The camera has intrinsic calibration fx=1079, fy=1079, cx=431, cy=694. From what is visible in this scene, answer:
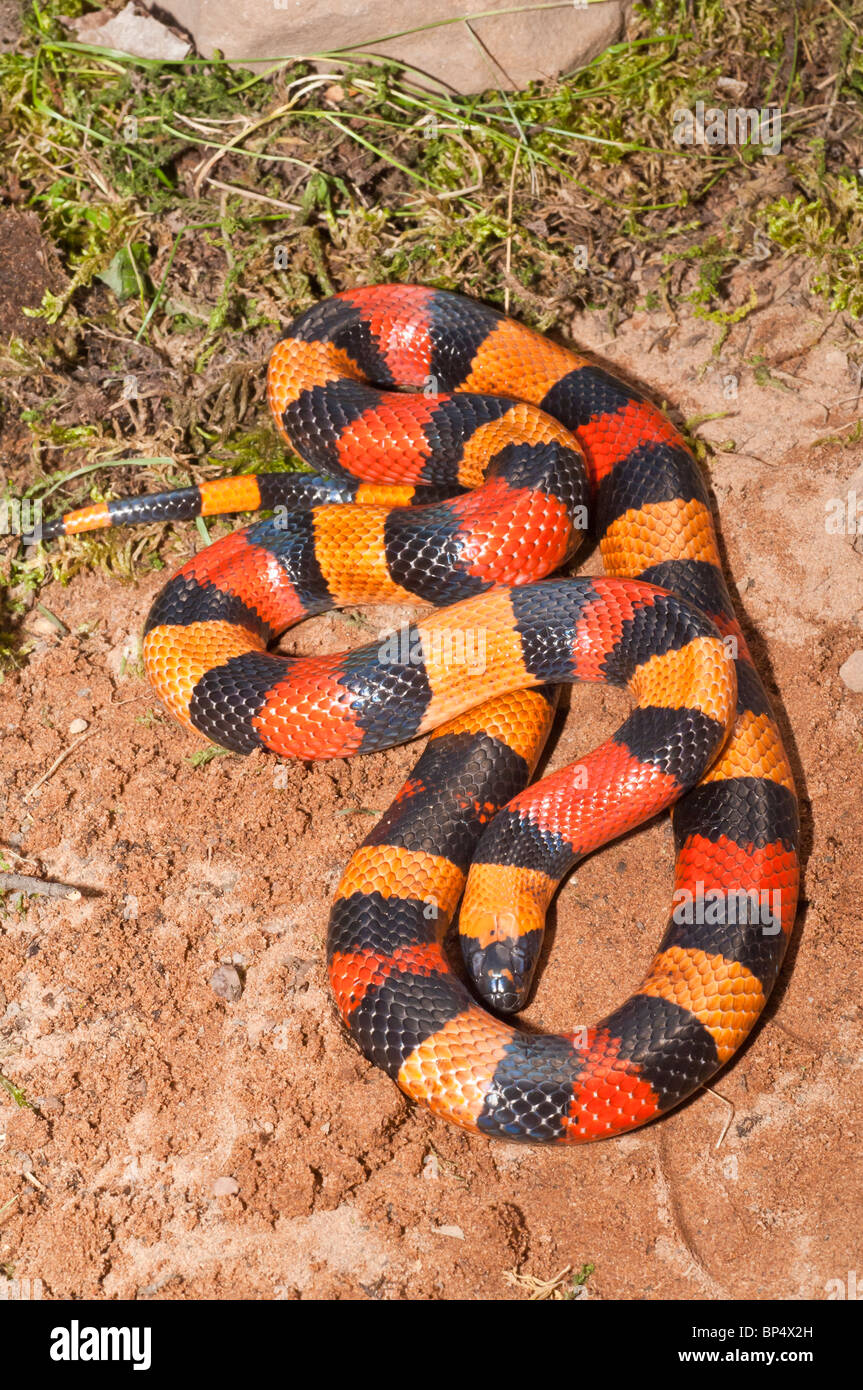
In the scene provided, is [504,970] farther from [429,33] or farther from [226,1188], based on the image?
[429,33]

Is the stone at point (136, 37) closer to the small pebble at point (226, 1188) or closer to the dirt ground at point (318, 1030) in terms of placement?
the dirt ground at point (318, 1030)

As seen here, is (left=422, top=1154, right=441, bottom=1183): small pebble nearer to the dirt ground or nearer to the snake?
the dirt ground

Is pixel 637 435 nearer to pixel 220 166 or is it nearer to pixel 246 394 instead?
pixel 246 394

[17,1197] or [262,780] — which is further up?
[262,780]

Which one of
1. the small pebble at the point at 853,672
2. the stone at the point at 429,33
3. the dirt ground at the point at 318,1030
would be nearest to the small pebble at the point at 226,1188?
the dirt ground at the point at 318,1030

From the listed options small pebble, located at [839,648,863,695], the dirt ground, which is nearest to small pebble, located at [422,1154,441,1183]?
the dirt ground

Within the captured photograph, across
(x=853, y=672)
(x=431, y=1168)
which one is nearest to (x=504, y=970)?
(x=431, y=1168)

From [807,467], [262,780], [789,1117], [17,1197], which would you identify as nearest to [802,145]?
[807,467]
